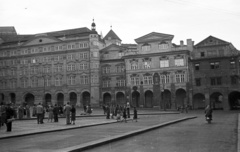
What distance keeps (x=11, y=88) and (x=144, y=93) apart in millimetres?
36724

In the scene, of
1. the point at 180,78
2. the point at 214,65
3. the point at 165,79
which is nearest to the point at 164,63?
the point at 165,79

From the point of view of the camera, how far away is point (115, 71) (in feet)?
232

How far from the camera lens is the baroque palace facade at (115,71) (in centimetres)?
6166

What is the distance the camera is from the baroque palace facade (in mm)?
61656

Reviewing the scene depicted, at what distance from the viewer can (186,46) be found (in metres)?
63.3

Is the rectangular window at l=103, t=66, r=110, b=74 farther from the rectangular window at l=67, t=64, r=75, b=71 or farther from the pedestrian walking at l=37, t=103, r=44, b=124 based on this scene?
the pedestrian walking at l=37, t=103, r=44, b=124

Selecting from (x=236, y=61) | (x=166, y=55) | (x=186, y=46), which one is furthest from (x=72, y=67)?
(x=236, y=61)

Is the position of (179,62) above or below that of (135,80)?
above

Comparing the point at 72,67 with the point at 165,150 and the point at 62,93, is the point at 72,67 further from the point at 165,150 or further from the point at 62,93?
the point at 165,150

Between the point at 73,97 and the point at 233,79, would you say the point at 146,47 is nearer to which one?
the point at 233,79

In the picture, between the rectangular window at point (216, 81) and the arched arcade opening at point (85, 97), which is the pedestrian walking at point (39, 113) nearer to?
the rectangular window at point (216, 81)

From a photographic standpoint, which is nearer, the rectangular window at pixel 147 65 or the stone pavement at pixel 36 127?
the stone pavement at pixel 36 127

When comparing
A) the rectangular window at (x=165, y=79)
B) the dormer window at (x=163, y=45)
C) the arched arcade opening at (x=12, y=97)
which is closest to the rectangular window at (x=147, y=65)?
the rectangular window at (x=165, y=79)

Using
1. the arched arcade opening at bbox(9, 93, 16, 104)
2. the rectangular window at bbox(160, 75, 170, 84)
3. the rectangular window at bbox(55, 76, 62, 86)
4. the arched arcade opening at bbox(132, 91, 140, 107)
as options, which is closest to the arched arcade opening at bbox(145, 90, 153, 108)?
the arched arcade opening at bbox(132, 91, 140, 107)
